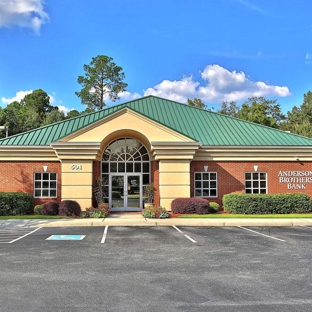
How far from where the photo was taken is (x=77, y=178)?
1938cm

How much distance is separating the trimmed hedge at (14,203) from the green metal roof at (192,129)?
3.26 metres

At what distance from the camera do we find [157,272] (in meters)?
7.85

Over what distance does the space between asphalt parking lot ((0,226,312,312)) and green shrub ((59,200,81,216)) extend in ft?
16.8

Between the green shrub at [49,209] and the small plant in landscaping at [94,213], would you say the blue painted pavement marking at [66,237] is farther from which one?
the green shrub at [49,209]

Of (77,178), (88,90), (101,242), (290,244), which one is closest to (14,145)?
(77,178)

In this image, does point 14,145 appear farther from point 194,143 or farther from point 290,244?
point 290,244

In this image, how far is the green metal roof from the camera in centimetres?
2138

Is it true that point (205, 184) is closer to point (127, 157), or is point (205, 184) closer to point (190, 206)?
point (190, 206)

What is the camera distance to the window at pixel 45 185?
67.4 feet

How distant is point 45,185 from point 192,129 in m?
9.46

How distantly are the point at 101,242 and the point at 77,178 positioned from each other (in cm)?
835

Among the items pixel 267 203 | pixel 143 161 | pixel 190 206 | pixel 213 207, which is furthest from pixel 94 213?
pixel 267 203

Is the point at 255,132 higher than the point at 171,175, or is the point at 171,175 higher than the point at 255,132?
the point at 255,132

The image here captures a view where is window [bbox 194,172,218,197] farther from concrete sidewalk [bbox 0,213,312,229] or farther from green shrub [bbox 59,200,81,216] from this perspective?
green shrub [bbox 59,200,81,216]
